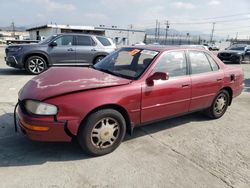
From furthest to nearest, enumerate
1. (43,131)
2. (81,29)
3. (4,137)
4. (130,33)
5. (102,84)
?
(130,33)
(81,29)
(4,137)
(102,84)
(43,131)

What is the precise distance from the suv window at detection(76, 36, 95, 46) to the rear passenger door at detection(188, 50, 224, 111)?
6375 mm

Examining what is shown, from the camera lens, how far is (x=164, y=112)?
4.00 metres

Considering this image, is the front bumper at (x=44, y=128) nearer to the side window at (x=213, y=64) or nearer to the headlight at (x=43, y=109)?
the headlight at (x=43, y=109)

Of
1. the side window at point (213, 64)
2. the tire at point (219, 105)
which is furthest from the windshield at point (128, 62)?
the tire at point (219, 105)

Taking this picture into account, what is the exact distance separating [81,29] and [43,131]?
148 feet

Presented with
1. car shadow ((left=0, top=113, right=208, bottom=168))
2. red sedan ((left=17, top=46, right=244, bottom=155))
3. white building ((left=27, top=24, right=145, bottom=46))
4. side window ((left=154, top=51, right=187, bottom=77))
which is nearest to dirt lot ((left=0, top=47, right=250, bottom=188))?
car shadow ((left=0, top=113, right=208, bottom=168))

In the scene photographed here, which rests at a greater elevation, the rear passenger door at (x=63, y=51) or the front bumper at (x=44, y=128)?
the rear passenger door at (x=63, y=51)

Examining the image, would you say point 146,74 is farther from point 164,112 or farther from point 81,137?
point 81,137

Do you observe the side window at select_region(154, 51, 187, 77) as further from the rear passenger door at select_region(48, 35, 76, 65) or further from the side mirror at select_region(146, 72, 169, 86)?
the rear passenger door at select_region(48, 35, 76, 65)

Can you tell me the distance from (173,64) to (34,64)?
6.79 metres

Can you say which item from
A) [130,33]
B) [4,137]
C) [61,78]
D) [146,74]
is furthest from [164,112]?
[130,33]

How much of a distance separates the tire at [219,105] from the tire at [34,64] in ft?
22.4

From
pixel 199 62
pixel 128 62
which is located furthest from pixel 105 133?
pixel 199 62

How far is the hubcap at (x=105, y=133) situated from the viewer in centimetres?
331
